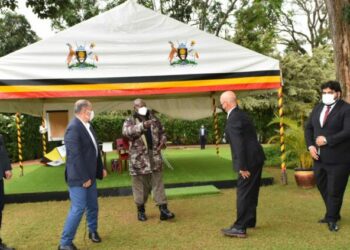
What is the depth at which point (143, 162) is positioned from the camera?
20.9ft

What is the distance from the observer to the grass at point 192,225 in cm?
522

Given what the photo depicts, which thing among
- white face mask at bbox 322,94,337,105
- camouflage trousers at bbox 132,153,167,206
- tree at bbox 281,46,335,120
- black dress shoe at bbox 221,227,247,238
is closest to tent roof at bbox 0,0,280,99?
camouflage trousers at bbox 132,153,167,206

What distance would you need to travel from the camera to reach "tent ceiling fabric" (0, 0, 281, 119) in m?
8.64

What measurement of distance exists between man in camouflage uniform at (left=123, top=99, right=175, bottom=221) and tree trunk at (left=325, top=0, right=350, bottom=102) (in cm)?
475

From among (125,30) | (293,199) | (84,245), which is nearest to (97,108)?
(125,30)

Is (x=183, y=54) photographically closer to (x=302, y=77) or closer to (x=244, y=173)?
(x=244, y=173)

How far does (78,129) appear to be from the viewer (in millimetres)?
4934

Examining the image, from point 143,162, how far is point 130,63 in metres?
3.09

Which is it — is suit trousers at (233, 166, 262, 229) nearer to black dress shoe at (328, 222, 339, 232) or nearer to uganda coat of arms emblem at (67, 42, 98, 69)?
black dress shoe at (328, 222, 339, 232)

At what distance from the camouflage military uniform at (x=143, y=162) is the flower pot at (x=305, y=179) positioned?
11.5ft

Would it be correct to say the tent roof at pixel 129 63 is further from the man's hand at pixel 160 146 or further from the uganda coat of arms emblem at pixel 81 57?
the man's hand at pixel 160 146

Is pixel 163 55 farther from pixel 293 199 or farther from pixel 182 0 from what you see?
pixel 182 0

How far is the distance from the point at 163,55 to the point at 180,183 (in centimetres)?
267

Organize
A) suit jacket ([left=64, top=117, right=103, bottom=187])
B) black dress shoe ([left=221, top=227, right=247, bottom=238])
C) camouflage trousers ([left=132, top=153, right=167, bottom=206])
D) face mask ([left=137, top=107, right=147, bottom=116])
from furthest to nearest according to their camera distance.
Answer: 1. camouflage trousers ([left=132, top=153, right=167, bottom=206])
2. face mask ([left=137, top=107, right=147, bottom=116])
3. black dress shoe ([left=221, top=227, right=247, bottom=238])
4. suit jacket ([left=64, top=117, right=103, bottom=187])
